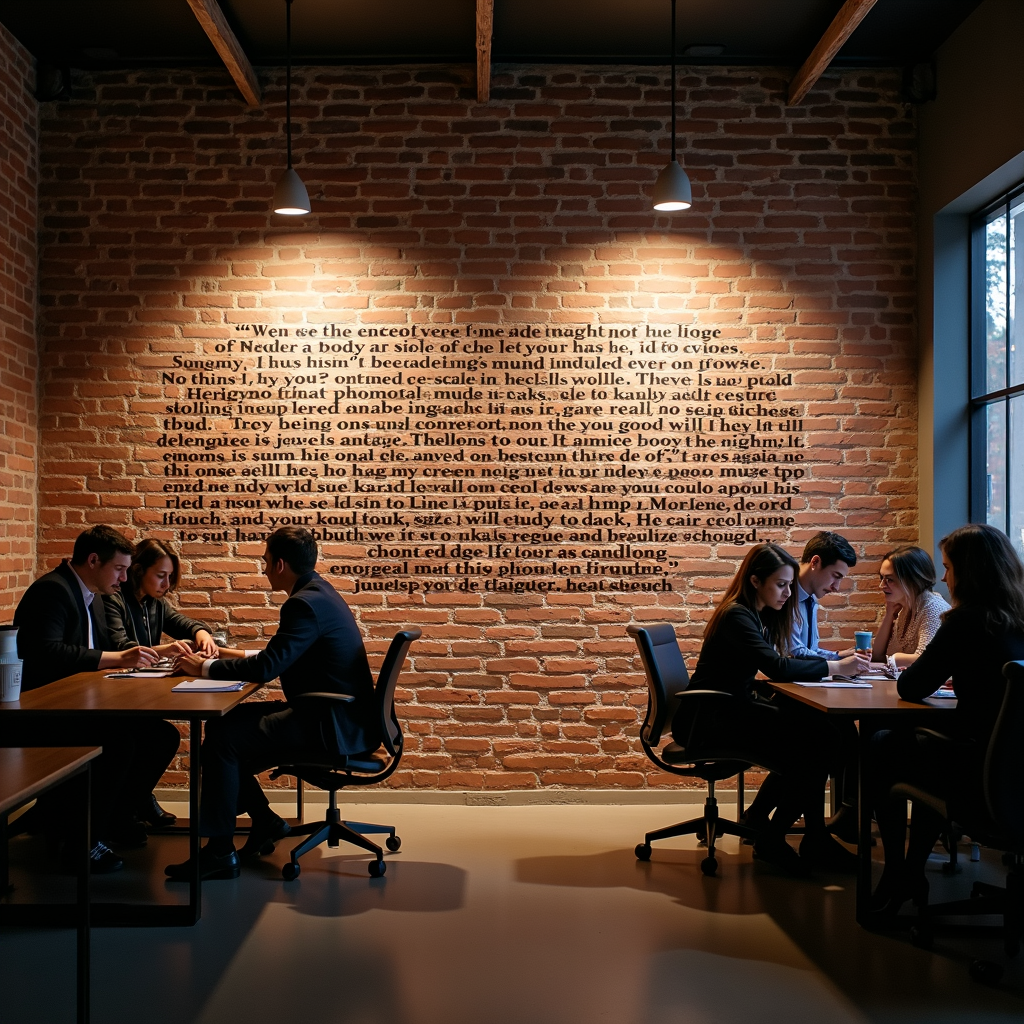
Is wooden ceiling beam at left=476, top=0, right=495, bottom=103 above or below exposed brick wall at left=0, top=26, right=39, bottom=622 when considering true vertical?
above

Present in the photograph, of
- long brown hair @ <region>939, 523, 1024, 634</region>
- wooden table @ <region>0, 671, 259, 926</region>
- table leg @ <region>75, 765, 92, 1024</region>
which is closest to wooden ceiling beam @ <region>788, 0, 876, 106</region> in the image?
long brown hair @ <region>939, 523, 1024, 634</region>

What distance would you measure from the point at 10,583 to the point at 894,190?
4938mm

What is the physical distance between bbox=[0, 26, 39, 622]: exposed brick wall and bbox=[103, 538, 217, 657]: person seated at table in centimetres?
64

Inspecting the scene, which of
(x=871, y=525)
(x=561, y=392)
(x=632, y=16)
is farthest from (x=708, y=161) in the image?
(x=871, y=525)

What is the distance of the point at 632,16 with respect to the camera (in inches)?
197

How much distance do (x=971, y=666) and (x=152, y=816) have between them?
3.54 metres

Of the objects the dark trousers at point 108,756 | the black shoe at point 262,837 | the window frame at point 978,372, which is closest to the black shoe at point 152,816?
the dark trousers at point 108,756

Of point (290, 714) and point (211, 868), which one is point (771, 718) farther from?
point (211, 868)

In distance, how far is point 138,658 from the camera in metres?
4.25

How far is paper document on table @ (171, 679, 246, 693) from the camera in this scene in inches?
148

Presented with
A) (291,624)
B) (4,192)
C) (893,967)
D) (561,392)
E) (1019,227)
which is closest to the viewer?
(893,967)

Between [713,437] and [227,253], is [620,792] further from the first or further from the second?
[227,253]

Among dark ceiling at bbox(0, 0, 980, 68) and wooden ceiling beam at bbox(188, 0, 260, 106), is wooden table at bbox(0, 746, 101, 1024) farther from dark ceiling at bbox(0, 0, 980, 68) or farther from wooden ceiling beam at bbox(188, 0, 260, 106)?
dark ceiling at bbox(0, 0, 980, 68)

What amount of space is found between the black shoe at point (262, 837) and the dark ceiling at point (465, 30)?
373cm
